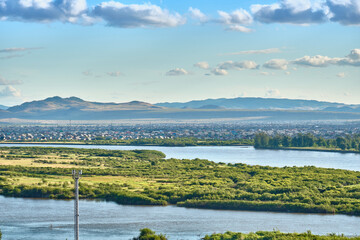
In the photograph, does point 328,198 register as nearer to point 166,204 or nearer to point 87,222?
point 166,204

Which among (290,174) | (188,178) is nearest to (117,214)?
(188,178)

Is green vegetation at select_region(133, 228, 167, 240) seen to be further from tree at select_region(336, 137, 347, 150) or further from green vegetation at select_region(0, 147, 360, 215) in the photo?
tree at select_region(336, 137, 347, 150)

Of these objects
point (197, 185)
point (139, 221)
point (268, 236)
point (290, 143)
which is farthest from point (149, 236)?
point (290, 143)

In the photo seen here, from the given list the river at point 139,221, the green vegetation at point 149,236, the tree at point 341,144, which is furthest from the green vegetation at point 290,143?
the green vegetation at point 149,236

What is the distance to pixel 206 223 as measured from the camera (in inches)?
1481

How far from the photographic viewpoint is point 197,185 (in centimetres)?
5178

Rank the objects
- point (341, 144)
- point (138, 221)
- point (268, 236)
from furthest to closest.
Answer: point (341, 144) → point (138, 221) → point (268, 236)

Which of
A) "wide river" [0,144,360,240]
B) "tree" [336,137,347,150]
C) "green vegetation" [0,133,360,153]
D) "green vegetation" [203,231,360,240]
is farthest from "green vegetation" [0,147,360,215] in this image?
"green vegetation" [0,133,360,153]

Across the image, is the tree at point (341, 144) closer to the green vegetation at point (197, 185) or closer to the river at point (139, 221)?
the green vegetation at point (197, 185)

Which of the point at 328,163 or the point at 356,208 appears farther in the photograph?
the point at 328,163

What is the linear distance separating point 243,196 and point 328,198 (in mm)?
5740

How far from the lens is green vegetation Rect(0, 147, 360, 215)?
43.4 metres

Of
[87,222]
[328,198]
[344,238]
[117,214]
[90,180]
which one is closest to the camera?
[344,238]

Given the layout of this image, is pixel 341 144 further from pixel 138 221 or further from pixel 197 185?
pixel 138 221
